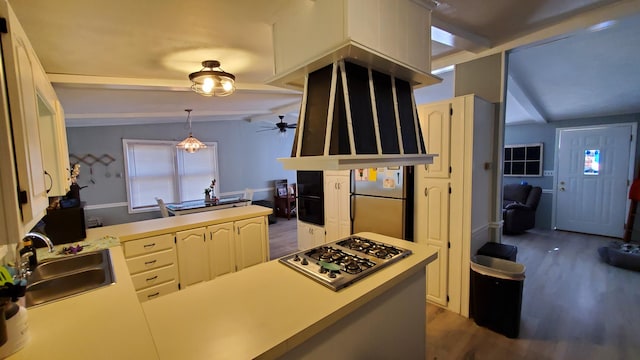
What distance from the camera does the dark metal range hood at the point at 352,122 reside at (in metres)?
1.44

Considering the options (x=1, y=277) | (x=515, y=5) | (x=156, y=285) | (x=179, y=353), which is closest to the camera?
(x=179, y=353)

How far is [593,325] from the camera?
2443 mm

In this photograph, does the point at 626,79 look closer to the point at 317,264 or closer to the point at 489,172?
the point at 489,172

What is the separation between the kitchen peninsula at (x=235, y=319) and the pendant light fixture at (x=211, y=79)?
5.15 ft

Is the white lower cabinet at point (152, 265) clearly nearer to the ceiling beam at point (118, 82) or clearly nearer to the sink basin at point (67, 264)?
the sink basin at point (67, 264)

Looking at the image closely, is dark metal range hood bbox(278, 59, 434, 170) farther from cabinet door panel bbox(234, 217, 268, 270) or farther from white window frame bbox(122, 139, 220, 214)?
white window frame bbox(122, 139, 220, 214)

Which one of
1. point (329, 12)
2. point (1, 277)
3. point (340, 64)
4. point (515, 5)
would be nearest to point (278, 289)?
point (1, 277)

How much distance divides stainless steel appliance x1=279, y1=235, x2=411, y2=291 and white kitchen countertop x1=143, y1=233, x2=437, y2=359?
4cm

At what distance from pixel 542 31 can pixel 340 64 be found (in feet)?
6.81

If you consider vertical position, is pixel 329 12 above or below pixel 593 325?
above

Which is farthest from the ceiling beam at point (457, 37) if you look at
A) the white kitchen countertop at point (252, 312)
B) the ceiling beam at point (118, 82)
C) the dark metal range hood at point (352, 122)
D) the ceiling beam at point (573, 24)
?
the white kitchen countertop at point (252, 312)

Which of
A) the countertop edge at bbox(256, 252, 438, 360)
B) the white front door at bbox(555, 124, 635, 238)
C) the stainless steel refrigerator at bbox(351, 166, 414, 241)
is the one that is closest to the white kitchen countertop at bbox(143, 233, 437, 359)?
the countertop edge at bbox(256, 252, 438, 360)

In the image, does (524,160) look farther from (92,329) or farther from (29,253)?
(29,253)

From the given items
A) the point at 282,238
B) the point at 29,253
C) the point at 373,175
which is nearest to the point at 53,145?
the point at 29,253
